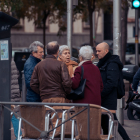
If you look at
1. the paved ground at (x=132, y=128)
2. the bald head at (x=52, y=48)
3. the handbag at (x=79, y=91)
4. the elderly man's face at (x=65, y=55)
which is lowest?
the paved ground at (x=132, y=128)

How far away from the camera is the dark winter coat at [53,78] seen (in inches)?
198

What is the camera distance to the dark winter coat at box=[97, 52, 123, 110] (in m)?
5.55

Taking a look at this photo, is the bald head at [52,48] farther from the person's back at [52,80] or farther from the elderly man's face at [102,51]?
→ the elderly man's face at [102,51]

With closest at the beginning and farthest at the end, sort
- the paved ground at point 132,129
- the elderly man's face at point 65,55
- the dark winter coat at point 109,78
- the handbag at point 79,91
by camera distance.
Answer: the handbag at point 79,91 < the dark winter coat at point 109,78 < the elderly man's face at point 65,55 < the paved ground at point 132,129

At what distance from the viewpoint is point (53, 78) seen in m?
5.07

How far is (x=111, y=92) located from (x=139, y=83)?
275cm

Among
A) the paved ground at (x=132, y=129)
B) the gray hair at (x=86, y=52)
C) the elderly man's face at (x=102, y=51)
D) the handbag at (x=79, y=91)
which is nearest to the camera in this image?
the handbag at (x=79, y=91)

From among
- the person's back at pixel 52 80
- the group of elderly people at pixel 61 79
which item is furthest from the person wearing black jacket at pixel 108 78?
the person's back at pixel 52 80

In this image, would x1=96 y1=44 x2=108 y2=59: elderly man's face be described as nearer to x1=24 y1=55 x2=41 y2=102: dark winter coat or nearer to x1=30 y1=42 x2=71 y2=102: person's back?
x1=30 y1=42 x2=71 y2=102: person's back

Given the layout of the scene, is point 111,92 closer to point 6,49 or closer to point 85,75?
point 85,75

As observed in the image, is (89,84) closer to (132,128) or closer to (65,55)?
(65,55)

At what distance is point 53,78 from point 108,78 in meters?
0.93

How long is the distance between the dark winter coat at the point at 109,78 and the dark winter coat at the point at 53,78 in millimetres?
732

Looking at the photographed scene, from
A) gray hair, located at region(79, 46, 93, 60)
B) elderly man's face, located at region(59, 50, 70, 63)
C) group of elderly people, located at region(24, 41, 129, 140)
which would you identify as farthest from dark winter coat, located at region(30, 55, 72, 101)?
elderly man's face, located at region(59, 50, 70, 63)
